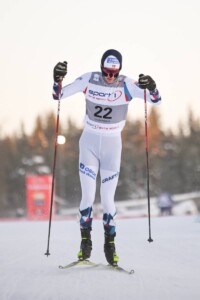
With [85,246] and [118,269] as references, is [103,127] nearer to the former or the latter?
[85,246]

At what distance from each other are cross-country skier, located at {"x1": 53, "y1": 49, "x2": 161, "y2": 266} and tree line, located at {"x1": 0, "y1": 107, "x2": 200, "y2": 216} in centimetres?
5513

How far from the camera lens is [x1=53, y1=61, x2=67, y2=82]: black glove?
6.55 m

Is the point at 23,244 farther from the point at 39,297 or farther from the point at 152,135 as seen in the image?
the point at 152,135

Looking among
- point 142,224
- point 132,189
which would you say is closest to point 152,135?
point 132,189

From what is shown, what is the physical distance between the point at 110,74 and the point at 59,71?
0.54m

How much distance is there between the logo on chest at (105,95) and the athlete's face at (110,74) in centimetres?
14

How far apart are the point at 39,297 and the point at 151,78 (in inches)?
114

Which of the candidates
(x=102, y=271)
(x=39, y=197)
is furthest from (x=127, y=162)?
(x=102, y=271)

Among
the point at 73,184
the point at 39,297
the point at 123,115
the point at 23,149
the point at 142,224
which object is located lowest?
the point at 39,297

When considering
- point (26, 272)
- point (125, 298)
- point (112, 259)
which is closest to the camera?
point (125, 298)

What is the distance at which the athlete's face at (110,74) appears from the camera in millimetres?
6460

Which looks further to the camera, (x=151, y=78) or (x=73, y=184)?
(x=73, y=184)

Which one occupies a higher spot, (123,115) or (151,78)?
(151,78)

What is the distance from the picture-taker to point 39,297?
4699mm
